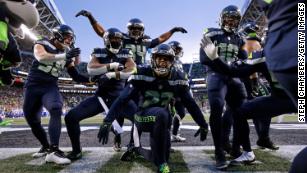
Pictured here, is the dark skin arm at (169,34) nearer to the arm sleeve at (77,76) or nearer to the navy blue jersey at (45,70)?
the arm sleeve at (77,76)

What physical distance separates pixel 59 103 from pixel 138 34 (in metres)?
1.80

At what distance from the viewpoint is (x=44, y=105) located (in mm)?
4215

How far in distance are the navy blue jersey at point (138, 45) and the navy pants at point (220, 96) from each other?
5.68ft

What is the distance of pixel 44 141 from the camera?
4.54m

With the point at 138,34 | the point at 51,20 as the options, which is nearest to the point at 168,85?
the point at 138,34

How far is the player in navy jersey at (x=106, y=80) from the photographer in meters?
4.17

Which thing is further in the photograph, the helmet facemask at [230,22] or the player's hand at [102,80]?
the player's hand at [102,80]

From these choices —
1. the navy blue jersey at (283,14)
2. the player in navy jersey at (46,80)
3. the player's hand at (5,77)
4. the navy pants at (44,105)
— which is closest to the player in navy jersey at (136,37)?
the player in navy jersey at (46,80)

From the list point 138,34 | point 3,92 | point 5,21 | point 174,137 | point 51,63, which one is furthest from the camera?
point 3,92

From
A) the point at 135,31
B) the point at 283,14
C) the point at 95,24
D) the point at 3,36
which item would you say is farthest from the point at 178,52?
the point at 283,14

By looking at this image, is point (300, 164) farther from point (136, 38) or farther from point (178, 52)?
point (178, 52)

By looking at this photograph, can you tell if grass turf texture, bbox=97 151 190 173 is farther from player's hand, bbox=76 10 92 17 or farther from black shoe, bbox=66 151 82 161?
player's hand, bbox=76 10 92 17

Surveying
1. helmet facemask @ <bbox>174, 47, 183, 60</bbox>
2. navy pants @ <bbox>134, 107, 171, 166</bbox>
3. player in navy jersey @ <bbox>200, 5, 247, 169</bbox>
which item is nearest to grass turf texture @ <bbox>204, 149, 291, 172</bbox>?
player in navy jersey @ <bbox>200, 5, 247, 169</bbox>

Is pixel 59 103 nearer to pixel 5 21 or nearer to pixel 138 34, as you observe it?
pixel 138 34
